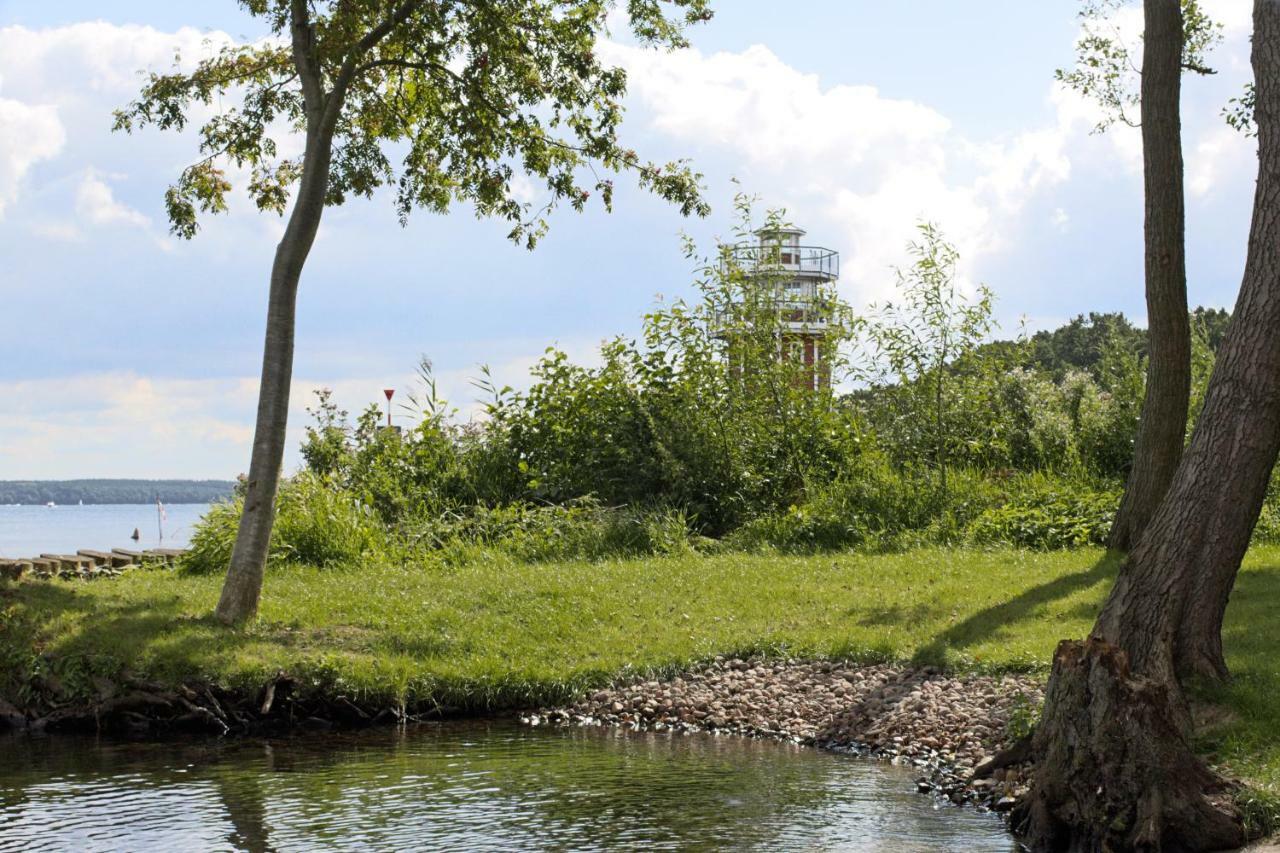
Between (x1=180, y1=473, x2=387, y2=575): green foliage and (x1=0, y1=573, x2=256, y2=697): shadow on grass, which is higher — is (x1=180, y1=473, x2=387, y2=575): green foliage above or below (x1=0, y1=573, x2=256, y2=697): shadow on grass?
above

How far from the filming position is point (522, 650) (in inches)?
448

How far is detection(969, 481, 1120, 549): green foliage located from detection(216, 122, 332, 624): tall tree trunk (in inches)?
330

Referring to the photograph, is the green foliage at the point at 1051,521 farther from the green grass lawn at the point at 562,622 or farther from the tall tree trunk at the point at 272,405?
the tall tree trunk at the point at 272,405

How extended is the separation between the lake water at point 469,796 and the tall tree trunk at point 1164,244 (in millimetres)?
6262

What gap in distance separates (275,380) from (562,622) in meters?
3.54

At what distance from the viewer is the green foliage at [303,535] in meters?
15.1

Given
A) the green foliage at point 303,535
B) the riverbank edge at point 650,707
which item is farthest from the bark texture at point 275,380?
the green foliage at point 303,535

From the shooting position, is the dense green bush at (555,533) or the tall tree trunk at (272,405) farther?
the dense green bush at (555,533)

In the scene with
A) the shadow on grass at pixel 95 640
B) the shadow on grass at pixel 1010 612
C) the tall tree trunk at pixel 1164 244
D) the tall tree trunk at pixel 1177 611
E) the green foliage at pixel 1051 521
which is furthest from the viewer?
the green foliage at pixel 1051 521

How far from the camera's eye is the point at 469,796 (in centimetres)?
810

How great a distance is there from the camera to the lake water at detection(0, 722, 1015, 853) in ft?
23.5

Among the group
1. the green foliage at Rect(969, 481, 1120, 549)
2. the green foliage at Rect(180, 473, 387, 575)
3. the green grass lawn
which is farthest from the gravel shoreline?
the green foliage at Rect(180, 473, 387, 575)

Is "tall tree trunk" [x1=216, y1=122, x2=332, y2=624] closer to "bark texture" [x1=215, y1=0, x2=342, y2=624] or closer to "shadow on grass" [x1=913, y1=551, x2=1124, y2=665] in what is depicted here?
"bark texture" [x1=215, y1=0, x2=342, y2=624]

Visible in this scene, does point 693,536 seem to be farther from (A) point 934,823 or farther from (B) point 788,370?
(A) point 934,823
